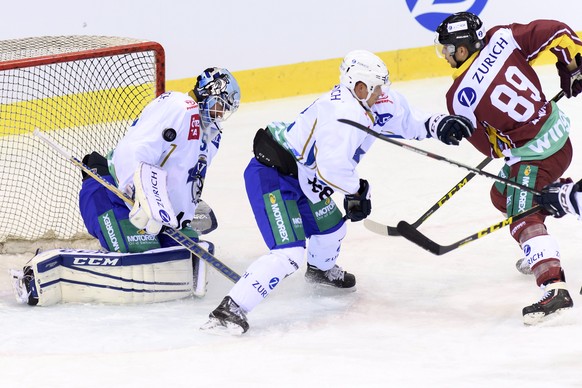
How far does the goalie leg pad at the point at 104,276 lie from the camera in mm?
3635

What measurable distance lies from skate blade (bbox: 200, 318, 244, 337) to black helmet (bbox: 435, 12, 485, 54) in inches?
46.9

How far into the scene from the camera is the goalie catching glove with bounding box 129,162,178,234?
11.6 feet

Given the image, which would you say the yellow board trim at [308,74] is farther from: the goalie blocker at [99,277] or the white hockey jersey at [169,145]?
the goalie blocker at [99,277]

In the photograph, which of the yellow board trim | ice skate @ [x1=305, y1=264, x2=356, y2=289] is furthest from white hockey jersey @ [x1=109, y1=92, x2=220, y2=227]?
the yellow board trim

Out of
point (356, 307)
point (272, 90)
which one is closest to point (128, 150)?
point (356, 307)

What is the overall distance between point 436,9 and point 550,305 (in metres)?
3.54

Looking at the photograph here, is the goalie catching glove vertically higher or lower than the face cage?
lower

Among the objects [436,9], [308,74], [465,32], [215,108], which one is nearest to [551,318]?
[465,32]

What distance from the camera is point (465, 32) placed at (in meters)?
3.55

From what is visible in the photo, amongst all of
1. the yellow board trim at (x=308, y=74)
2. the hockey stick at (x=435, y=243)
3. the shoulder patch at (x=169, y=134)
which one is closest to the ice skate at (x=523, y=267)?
the hockey stick at (x=435, y=243)

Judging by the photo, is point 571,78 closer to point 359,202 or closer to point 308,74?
point 359,202

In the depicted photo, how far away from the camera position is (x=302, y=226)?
3.60m

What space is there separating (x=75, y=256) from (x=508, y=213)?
146cm

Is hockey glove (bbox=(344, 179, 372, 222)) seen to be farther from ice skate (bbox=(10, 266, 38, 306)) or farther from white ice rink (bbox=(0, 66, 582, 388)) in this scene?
ice skate (bbox=(10, 266, 38, 306))
